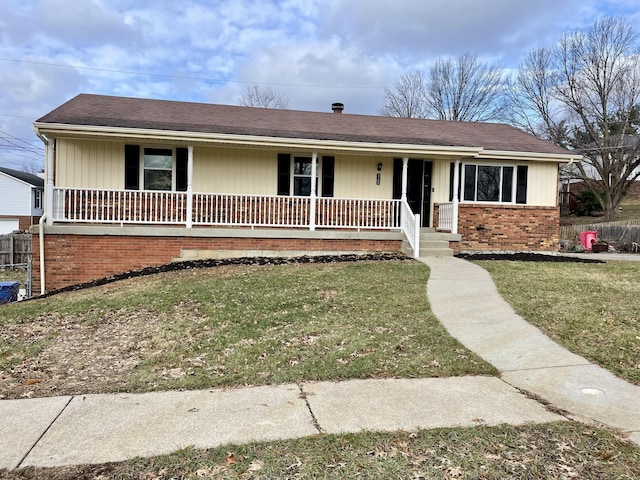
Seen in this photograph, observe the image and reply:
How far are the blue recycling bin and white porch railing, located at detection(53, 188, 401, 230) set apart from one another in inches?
78.4

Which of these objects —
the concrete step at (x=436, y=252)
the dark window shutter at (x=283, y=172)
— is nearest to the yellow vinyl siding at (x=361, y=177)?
the dark window shutter at (x=283, y=172)

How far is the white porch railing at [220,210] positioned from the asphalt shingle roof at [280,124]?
5.25 ft

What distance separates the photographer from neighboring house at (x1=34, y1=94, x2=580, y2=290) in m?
11.0

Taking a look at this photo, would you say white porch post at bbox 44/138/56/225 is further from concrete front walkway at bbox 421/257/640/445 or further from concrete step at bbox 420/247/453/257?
concrete step at bbox 420/247/453/257

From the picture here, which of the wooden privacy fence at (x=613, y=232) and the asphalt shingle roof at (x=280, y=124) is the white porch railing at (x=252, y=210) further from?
the wooden privacy fence at (x=613, y=232)

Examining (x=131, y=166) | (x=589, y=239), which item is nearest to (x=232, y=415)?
(x=131, y=166)

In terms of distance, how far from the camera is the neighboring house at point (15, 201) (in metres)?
35.1

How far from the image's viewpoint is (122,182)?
12.4 metres

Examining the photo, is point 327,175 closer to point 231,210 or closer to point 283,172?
Result: point 283,172

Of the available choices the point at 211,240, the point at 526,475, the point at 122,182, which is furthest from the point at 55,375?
the point at 122,182

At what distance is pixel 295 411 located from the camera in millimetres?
3758

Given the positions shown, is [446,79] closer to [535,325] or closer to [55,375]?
[535,325]

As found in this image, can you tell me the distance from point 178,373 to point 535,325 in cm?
451

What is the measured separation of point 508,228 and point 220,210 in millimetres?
8151
